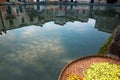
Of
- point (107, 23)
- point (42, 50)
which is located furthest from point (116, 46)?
point (107, 23)

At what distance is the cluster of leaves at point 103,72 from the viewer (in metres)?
6.20

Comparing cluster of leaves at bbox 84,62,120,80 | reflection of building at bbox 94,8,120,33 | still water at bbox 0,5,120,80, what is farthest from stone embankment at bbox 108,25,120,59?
reflection of building at bbox 94,8,120,33

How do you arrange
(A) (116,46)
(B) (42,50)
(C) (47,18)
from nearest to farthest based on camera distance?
1. (A) (116,46)
2. (B) (42,50)
3. (C) (47,18)

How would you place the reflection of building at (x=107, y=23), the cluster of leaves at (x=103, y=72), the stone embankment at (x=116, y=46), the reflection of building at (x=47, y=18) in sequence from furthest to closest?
the reflection of building at (x=47, y=18) < the reflection of building at (x=107, y=23) < the stone embankment at (x=116, y=46) < the cluster of leaves at (x=103, y=72)

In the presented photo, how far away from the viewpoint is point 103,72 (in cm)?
652

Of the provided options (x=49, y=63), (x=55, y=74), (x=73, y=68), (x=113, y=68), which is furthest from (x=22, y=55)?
(x=113, y=68)

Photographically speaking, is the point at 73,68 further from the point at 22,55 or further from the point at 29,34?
the point at 29,34

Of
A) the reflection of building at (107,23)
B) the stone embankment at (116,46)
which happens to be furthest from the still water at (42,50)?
the stone embankment at (116,46)

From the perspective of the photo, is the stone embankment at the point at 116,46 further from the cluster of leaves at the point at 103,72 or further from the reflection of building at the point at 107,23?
the reflection of building at the point at 107,23

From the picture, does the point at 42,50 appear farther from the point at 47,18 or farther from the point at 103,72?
the point at 47,18

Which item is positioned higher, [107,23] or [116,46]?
[116,46]

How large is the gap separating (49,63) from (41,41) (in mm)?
5287

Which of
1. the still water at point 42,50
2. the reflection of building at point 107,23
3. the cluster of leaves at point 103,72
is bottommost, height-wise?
the still water at point 42,50

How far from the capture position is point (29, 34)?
19.3 m
